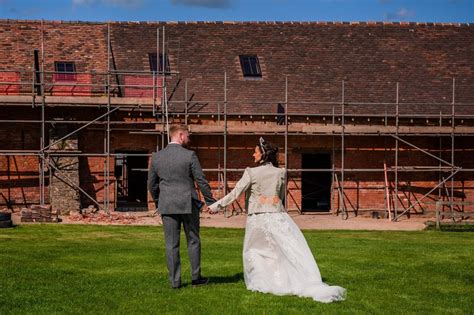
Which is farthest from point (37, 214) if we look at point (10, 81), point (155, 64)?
point (155, 64)

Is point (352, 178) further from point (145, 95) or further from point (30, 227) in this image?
point (30, 227)

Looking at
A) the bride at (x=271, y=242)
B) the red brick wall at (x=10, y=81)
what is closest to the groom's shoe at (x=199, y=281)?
the bride at (x=271, y=242)

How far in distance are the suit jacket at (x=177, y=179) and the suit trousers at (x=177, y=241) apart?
135 millimetres

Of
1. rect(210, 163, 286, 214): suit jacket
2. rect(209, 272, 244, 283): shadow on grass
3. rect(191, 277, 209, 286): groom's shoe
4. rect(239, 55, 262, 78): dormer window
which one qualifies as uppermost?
rect(239, 55, 262, 78): dormer window

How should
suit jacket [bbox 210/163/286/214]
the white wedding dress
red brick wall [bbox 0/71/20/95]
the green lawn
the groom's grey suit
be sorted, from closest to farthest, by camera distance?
the green lawn < the white wedding dress < the groom's grey suit < suit jacket [bbox 210/163/286/214] < red brick wall [bbox 0/71/20/95]

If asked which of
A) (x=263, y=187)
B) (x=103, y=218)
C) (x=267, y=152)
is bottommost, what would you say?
(x=103, y=218)

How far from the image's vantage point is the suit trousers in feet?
31.8

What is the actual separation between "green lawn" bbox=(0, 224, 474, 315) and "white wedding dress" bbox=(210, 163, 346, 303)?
236mm

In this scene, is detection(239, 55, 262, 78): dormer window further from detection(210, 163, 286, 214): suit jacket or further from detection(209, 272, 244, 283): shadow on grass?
detection(210, 163, 286, 214): suit jacket

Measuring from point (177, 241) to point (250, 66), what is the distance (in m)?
18.5

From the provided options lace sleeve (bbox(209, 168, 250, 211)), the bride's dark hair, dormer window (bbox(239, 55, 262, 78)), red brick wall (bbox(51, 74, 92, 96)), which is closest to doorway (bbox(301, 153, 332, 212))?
dormer window (bbox(239, 55, 262, 78))

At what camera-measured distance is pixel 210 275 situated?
11.1m

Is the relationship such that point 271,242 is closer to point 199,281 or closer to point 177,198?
point 199,281

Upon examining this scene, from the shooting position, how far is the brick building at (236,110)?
2459 cm
